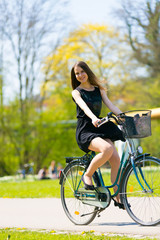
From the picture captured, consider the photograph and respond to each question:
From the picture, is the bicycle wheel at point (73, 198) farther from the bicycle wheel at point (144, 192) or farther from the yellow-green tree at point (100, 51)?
the yellow-green tree at point (100, 51)

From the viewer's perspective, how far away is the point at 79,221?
16.3 ft

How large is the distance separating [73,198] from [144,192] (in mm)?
1052

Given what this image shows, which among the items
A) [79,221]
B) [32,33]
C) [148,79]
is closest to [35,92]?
[32,33]

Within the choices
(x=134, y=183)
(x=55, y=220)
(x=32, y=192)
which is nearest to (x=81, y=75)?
(x=134, y=183)

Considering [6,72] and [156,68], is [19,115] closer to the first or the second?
[6,72]

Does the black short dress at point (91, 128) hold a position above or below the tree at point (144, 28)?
below

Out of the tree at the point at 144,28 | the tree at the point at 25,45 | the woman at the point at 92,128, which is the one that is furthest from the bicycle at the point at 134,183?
the tree at the point at 25,45

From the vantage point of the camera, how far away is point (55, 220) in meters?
5.22

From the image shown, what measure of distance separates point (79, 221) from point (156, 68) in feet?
64.0

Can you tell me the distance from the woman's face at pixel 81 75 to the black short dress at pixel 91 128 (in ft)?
0.35

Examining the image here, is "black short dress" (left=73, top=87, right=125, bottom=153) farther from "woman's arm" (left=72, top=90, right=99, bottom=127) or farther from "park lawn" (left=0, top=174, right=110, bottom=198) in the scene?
"park lawn" (left=0, top=174, right=110, bottom=198)

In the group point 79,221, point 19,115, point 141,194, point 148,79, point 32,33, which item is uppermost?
point 32,33

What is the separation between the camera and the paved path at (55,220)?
170 inches

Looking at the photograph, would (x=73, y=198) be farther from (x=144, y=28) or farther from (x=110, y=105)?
(x=144, y=28)
